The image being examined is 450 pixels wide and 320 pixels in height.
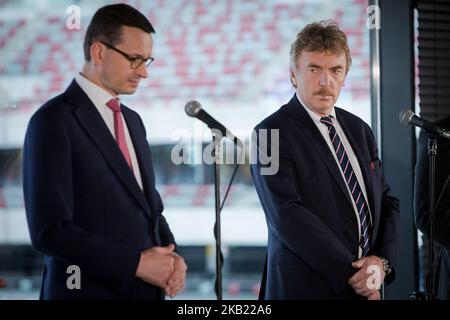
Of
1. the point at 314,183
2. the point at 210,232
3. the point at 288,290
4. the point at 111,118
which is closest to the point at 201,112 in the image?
the point at 111,118

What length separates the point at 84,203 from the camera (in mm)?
2088

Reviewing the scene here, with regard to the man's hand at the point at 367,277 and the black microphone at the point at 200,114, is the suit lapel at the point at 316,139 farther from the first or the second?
the black microphone at the point at 200,114

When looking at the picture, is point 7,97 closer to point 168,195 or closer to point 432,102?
point 168,195

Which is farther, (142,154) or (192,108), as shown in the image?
(142,154)

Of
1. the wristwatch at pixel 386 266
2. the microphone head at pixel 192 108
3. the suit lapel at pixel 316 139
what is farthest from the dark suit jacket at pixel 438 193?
the microphone head at pixel 192 108

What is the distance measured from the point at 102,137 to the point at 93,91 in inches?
7.0

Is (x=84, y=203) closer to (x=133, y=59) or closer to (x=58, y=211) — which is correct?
(x=58, y=211)

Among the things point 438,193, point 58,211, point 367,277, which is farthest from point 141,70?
point 438,193

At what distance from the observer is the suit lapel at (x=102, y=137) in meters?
2.10

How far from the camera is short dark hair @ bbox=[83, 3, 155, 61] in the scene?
7.16ft

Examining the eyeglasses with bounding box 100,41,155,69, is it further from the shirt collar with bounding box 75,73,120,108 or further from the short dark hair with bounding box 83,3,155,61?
the shirt collar with bounding box 75,73,120,108

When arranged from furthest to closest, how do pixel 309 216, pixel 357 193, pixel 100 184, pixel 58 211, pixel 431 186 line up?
pixel 431 186, pixel 357 193, pixel 309 216, pixel 100 184, pixel 58 211

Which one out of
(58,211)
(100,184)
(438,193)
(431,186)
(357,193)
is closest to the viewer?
(58,211)

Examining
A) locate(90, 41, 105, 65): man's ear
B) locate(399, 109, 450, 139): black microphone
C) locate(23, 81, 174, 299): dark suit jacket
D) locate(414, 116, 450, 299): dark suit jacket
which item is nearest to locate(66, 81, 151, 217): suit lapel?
locate(23, 81, 174, 299): dark suit jacket
